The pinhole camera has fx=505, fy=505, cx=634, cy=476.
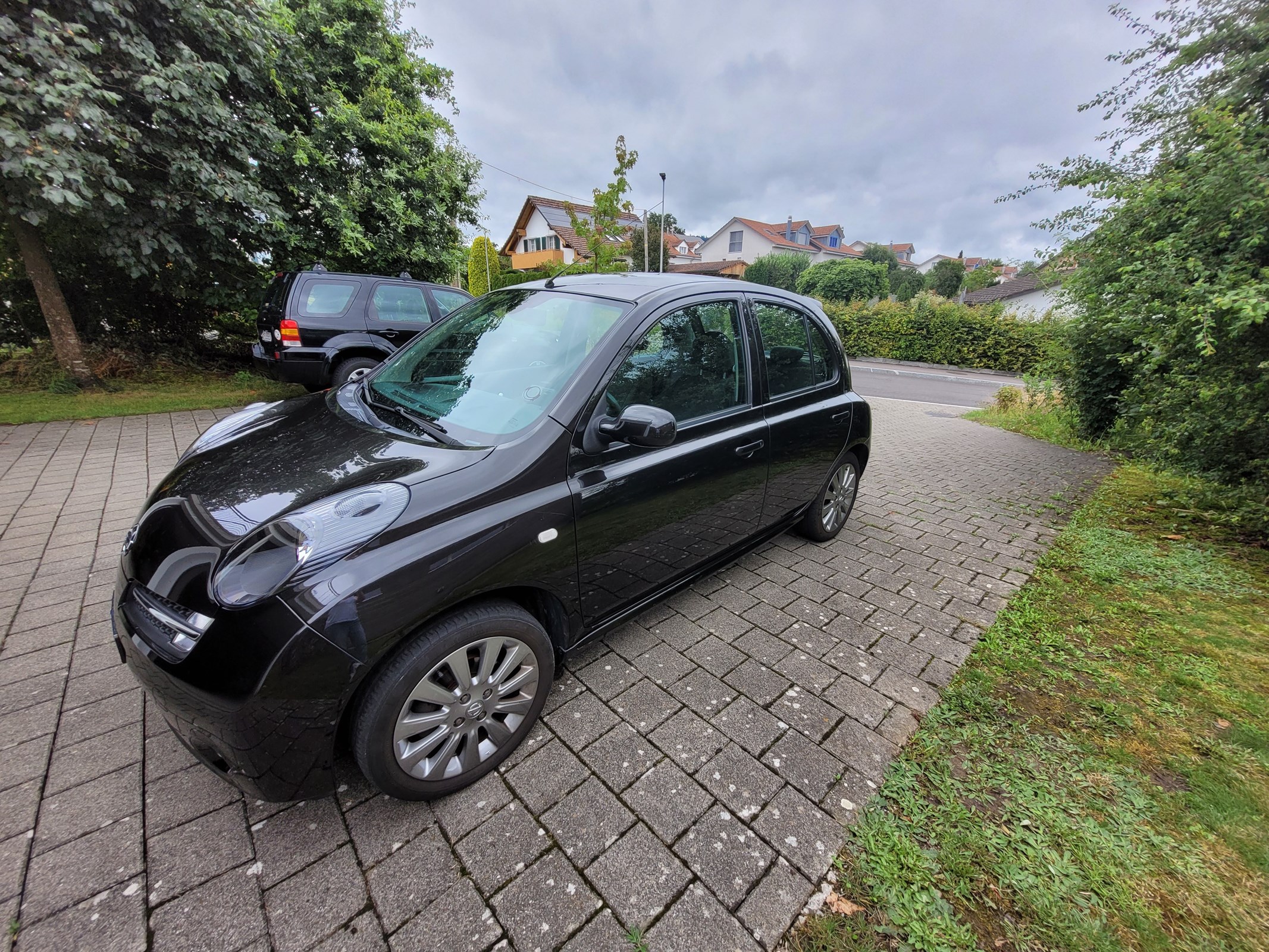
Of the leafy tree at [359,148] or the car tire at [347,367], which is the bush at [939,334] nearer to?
the leafy tree at [359,148]

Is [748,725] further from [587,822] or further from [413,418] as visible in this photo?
[413,418]

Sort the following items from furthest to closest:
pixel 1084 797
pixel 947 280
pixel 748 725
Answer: pixel 947 280 → pixel 748 725 → pixel 1084 797

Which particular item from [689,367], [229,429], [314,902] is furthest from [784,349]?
[314,902]

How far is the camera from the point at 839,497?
384cm

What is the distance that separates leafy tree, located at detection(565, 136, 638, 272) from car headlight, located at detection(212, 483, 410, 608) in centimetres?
1126

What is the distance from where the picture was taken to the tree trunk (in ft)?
21.7

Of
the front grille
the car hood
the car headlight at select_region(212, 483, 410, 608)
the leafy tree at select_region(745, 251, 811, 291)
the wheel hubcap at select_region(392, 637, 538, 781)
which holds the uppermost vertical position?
the leafy tree at select_region(745, 251, 811, 291)

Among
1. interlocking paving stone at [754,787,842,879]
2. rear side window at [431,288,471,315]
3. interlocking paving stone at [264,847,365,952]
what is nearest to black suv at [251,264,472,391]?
rear side window at [431,288,471,315]

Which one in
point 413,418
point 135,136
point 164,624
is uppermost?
point 135,136

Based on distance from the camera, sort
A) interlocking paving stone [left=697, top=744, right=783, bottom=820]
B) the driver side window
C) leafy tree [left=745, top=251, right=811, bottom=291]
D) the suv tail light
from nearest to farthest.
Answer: interlocking paving stone [left=697, top=744, right=783, bottom=820] → the driver side window → the suv tail light → leafy tree [left=745, top=251, right=811, bottom=291]

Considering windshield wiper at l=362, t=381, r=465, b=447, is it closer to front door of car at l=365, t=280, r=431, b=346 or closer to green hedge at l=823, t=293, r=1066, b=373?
front door of car at l=365, t=280, r=431, b=346

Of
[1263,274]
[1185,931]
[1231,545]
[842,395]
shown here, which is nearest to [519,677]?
[1185,931]

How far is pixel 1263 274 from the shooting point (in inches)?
118

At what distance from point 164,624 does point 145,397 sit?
8.09 m
